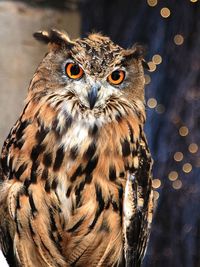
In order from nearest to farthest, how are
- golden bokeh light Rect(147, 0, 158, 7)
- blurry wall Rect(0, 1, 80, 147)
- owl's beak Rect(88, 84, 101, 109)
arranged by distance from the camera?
owl's beak Rect(88, 84, 101, 109)
blurry wall Rect(0, 1, 80, 147)
golden bokeh light Rect(147, 0, 158, 7)

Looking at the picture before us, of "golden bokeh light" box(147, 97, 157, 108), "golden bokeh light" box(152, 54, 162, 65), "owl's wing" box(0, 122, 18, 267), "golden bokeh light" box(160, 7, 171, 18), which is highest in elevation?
"golden bokeh light" box(160, 7, 171, 18)

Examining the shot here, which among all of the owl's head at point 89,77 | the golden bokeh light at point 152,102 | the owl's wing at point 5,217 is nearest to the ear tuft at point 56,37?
the owl's head at point 89,77

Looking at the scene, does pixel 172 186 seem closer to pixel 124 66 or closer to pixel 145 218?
pixel 145 218

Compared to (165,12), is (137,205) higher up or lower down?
lower down

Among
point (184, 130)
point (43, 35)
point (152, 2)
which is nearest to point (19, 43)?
point (43, 35)

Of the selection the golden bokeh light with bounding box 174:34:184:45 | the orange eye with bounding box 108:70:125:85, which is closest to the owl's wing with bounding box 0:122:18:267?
the orange eye with bounding box 108:70:125:85

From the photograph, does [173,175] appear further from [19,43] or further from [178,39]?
[19,43]

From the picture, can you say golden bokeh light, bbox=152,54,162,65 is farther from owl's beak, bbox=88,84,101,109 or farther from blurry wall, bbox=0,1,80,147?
owl's beak, bbox=88,84,101,109
